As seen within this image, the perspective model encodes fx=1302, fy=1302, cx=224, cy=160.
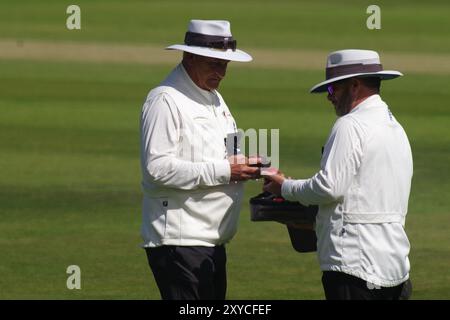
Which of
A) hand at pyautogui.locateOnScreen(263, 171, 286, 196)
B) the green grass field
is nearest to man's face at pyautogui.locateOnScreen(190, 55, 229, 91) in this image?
hand at pyautogui.locateOnScreen(263, 171, 286, 196)

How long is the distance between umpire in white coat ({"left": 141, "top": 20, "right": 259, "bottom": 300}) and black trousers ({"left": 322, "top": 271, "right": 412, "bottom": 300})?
770mm

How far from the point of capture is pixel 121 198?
48.7 feet

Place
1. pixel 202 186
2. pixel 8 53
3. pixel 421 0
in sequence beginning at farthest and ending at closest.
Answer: pixel 421 0 → pixel 8 53 → pixel 202 186

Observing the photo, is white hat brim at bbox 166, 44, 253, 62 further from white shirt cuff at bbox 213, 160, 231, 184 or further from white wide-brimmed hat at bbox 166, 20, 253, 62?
white shirt cuff at bbox 213, 160, 231, 184

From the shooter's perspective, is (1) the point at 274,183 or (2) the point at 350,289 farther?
(1) the point at 274,183

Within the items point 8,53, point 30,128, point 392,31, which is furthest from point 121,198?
point 392,31

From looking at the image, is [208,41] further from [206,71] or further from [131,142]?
[131,142]

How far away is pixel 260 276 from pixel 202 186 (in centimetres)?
403

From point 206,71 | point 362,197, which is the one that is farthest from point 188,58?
point 362,197

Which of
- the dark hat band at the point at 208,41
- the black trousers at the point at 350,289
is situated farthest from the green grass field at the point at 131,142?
the black trousers at the point at 350,289

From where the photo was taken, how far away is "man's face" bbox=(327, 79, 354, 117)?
6902 mm

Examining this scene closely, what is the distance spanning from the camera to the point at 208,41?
7.34 m

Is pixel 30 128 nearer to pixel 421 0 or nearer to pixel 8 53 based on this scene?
pixel 8 53

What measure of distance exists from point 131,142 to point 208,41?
39.4 ft
